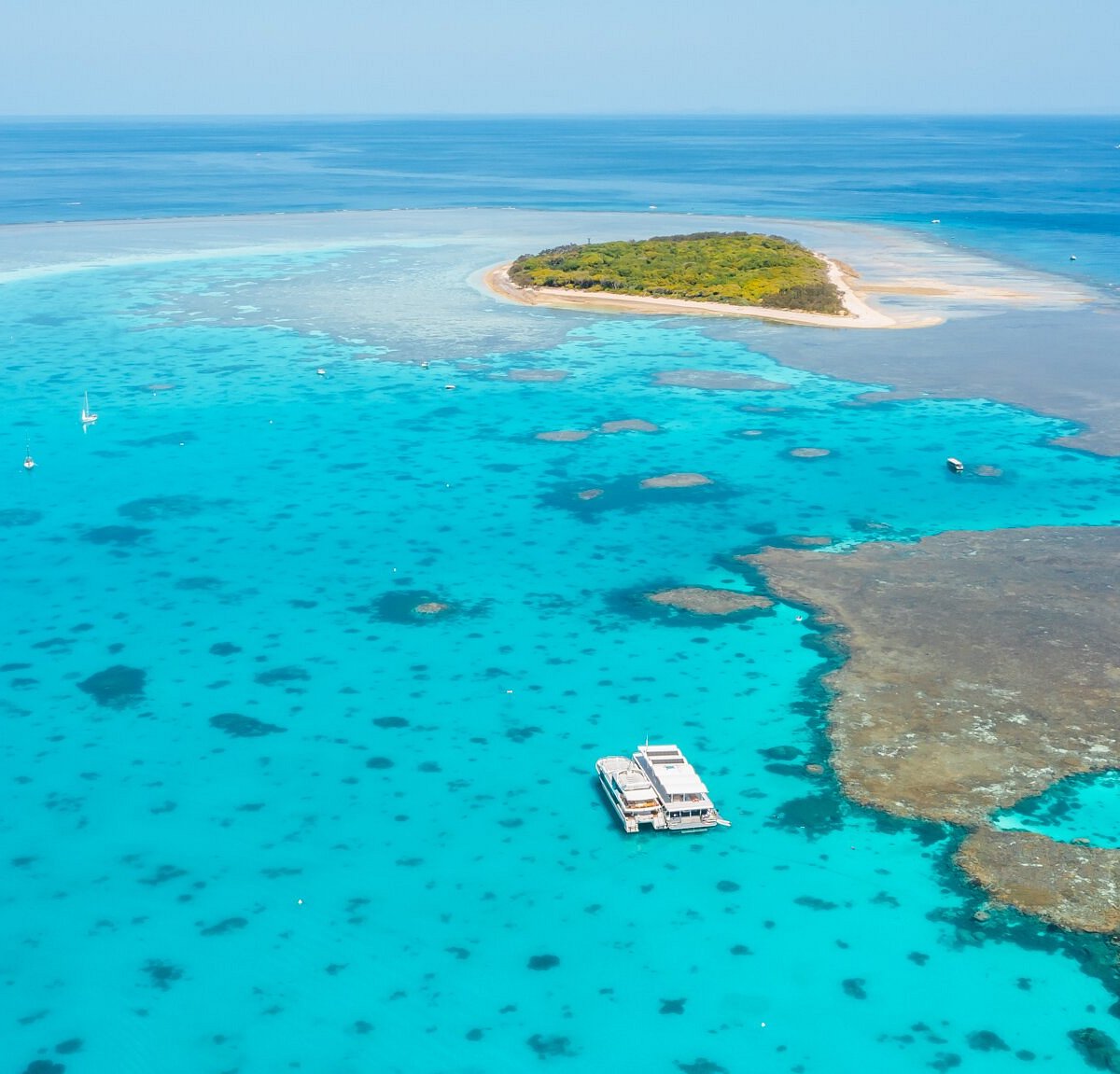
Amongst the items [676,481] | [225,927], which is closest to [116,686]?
[225,927]

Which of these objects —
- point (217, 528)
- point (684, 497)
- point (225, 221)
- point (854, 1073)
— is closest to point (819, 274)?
point (684, 497)

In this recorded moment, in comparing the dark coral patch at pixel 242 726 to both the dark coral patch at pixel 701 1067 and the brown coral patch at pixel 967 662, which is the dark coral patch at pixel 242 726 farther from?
the brown coral patch at pixel 967 662

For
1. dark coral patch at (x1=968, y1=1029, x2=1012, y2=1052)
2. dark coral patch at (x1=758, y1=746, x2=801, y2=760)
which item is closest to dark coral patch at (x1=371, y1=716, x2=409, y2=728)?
dark coral patch at (x1=758, y1=746, x2=801, y2=760)

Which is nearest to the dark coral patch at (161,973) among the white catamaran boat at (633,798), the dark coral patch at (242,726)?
the dark coral patch at (242,726)

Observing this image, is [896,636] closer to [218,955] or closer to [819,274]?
[218,955]

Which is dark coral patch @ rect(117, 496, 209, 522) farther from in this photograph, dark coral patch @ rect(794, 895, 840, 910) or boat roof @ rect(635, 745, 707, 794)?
dark coral patch @ rect(794, 895, 840, 910)
